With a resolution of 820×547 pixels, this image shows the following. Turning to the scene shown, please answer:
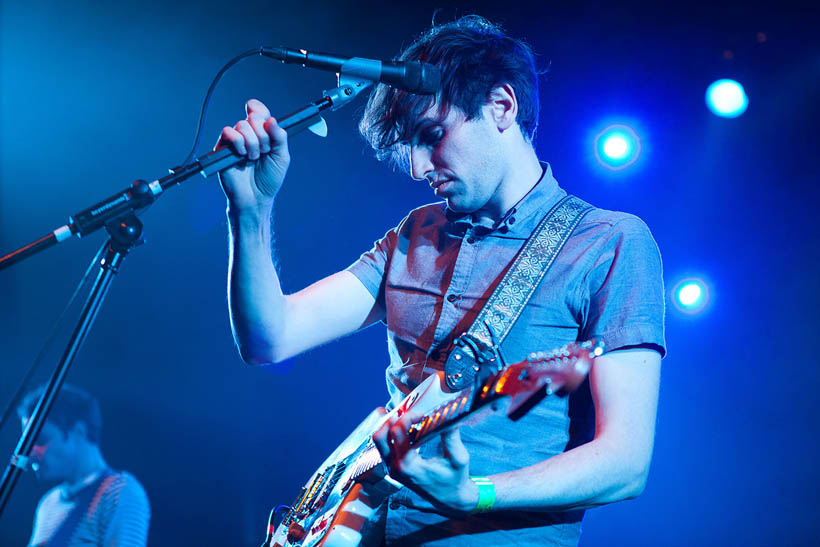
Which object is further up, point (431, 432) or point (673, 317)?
point (673, 317)

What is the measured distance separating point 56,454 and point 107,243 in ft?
11.8

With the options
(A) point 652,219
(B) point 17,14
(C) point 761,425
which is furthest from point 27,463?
(B) point 17,14

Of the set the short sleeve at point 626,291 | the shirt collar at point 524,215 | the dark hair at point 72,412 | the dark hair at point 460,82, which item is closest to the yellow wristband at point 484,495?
the short sleeve at point 626,291

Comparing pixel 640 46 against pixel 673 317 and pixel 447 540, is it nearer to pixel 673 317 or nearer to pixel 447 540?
pixel 673 317

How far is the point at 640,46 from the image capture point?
407 centimetres

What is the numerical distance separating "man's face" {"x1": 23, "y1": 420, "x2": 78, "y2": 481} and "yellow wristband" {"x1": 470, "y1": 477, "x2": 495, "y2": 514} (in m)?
3.90

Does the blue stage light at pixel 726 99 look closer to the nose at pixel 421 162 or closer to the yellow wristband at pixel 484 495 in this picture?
the nose at pixel 421 162

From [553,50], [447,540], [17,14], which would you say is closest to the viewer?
[447,540]

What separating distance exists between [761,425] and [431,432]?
3.49 metres

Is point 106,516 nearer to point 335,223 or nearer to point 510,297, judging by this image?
point 335,223

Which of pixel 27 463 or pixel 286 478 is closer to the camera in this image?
pixel 27 463

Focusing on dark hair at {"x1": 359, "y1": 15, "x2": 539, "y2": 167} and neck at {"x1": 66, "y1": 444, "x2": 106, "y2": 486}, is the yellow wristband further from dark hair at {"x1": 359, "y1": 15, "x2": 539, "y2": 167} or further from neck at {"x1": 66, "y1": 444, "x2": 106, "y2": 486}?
neck at {"x1": 66, "y1": 444, "x2": 106, "y2": 486}

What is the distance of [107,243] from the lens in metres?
1.48

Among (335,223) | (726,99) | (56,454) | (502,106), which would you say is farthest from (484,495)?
(56,454)
